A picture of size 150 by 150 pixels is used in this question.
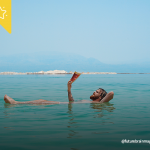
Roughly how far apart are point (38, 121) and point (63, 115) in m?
1.42

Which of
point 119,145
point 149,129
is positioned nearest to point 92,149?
point 119,145

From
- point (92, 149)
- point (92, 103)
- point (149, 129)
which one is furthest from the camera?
point (92, 103)

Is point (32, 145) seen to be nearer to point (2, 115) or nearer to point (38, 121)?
point (38, 121)

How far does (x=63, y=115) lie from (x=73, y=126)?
78.9 inches

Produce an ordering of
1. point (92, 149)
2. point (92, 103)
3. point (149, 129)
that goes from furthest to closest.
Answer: point (92, 103), point (149, 129), point (92, 149)

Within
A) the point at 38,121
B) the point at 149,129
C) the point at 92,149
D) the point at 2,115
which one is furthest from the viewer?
the point at 2,115

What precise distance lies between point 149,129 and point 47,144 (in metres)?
3.26

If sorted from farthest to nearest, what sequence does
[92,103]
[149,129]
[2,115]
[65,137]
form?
[92,103] < [2,115] < [149,129] < [65,137]

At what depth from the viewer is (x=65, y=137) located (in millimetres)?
6289

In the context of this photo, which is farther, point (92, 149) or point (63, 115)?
point (63, 115)

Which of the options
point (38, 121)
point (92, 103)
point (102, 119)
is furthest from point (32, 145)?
point (92, 103)

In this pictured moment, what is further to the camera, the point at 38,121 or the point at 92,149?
the point at 38,121

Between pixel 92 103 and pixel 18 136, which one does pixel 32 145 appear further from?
pixel 92 103

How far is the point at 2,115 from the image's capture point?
936cm
